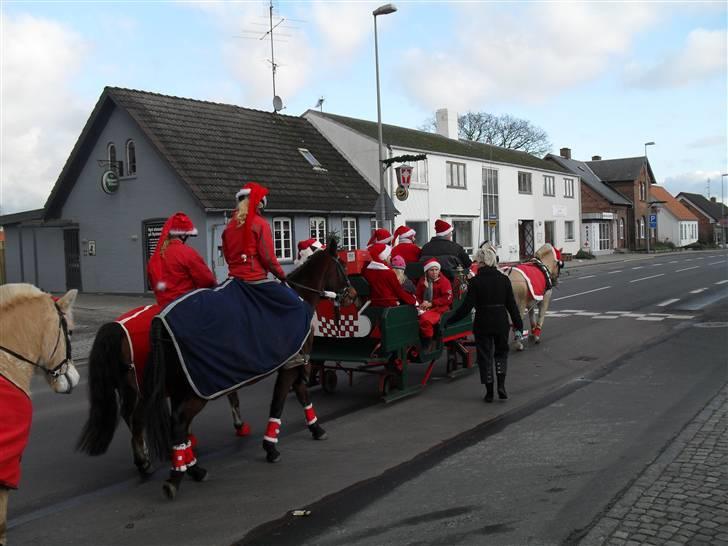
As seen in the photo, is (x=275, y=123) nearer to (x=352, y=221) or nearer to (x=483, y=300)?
(x=352, y=221)

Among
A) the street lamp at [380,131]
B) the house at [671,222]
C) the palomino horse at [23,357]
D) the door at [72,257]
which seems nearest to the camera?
the palomino horse at [23,357]

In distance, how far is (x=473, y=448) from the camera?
626cm

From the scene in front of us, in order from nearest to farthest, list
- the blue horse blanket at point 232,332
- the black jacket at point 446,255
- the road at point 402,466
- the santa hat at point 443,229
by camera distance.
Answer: the road at point 402,466, the blue horse blanket at point 232,332, the black jacket at point 446,255, the santa hat at point 443,229

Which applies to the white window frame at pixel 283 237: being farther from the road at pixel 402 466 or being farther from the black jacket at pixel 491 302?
the black jacket at pixel 491 302

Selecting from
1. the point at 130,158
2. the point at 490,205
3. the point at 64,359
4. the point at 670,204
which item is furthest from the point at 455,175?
the point at 670,204

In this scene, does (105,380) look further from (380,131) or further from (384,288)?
(380,131)

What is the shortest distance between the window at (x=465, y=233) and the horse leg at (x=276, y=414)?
3023cm

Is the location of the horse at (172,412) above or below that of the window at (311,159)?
below

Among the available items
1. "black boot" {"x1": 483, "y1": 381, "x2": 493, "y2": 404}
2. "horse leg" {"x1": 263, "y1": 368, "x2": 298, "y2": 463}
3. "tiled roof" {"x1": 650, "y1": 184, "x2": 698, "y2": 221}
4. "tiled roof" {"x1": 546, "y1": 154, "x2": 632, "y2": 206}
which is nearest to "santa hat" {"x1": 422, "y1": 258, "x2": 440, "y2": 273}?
"black boot" {"x1": 483, "y1": 381, "x2": 493, "y2": 404}

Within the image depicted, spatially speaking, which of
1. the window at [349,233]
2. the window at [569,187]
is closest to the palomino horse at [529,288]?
the window at [349,233]

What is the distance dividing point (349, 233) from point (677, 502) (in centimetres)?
2272

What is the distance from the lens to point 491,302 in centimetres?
824

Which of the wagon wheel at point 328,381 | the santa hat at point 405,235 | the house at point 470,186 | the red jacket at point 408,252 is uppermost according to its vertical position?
the house at point 470,186

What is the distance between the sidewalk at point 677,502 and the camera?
13.6ft
